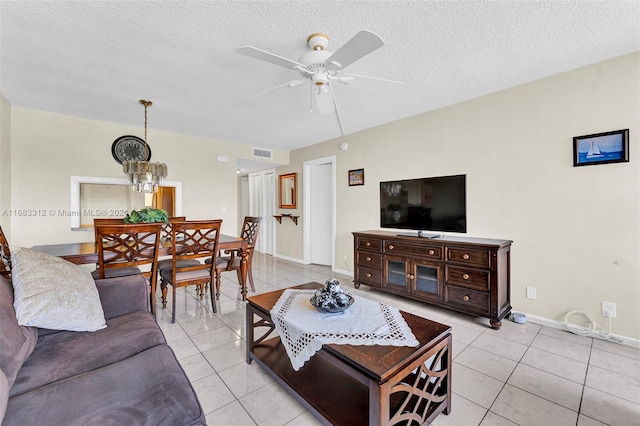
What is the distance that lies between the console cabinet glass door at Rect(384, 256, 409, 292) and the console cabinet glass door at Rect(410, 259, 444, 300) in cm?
11

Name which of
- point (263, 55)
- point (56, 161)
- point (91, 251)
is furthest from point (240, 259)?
point (56, 161)

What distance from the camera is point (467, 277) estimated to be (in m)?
2.73

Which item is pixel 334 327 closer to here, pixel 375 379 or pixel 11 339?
pixel 375 379

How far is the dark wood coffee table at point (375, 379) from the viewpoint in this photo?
114cm

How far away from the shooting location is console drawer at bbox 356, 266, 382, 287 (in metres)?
3.52

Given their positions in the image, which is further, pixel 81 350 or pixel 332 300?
pixel 332 300

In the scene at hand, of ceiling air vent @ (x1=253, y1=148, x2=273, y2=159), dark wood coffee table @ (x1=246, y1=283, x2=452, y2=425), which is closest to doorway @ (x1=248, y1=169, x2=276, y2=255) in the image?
ceiling air vent @ (x1=253, y1=148, x2=273, y2=159)

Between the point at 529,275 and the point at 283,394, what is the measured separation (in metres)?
2.61

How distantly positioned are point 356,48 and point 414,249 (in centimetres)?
223

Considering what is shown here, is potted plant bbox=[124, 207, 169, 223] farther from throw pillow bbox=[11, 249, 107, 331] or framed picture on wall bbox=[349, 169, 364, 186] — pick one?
framed picture on wall bbox=[349, 169, 364, 186]

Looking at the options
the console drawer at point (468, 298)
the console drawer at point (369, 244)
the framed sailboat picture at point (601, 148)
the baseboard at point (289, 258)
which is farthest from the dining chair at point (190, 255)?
the framed sailboat picture at point (601, 148)

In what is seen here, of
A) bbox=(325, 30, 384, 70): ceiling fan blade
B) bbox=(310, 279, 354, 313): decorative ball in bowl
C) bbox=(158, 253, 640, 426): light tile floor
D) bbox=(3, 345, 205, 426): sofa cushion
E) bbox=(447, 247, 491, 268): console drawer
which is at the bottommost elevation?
bbox=(158, 253, 640, 426): light tile floor

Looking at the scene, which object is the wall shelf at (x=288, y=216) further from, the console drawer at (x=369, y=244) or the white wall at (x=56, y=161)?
the console drawer at (x=369, y=244)

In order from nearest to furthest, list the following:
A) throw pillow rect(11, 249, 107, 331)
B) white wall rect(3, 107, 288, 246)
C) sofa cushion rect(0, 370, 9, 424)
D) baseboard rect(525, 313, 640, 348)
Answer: sofa cushion rect(0, 370, 9, 424) → throw pillow rect(11, 249, 107, 331) → baseboard rect(525, 313, 640, 348) → white wall rect(3, 107, 288, 246)
